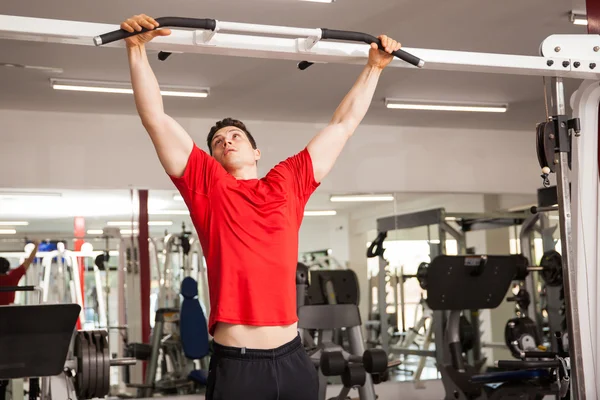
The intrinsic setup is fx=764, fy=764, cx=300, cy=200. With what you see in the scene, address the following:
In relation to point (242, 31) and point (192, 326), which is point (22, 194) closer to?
point (192, 326)

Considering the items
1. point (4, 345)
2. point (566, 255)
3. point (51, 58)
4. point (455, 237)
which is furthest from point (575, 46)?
point (455, 237)

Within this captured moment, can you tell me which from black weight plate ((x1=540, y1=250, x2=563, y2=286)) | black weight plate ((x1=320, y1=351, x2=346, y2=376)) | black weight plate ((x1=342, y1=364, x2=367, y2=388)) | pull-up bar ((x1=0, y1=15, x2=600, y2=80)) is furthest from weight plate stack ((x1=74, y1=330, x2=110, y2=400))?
black weight plate ((x1=540, y1=250, x2=563, y2=286))

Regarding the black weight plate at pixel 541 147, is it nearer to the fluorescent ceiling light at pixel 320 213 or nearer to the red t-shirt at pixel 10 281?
the red t-shirt at pixel 10 281

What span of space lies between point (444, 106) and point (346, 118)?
4.80 metres

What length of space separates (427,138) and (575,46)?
5.31m

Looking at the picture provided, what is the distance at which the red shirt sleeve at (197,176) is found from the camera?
2.19 metres

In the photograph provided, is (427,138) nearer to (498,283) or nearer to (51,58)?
(498,283)

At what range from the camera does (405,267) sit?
7570 millimetres

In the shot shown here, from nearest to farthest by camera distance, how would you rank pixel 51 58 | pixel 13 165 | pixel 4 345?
pixel 4 345 → pixel 51 58 → pixel 13 165

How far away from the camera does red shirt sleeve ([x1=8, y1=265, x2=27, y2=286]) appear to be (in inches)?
244

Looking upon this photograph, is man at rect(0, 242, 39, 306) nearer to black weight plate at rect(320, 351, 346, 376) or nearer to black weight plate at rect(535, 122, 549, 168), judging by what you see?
black weight plate at rect(320, 351, 346, 376)

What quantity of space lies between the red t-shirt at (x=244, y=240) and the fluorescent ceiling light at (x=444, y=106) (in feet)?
15.7

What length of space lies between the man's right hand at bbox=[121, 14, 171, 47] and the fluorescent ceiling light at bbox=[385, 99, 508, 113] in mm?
4847

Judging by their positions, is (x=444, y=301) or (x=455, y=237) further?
(x=455, y=237)
